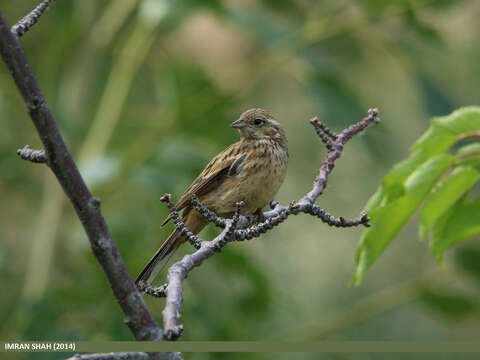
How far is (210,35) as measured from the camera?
11.3m

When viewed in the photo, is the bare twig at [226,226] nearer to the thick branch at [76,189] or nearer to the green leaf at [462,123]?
the thick branch at [76,189]

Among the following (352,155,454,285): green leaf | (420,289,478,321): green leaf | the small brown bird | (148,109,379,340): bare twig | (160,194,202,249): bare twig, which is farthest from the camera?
(420,289,478,321): green leaf

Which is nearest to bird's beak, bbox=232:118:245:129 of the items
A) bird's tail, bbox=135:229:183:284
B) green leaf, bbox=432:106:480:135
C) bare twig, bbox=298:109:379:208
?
bird's tail, bbox=135:229:183:284

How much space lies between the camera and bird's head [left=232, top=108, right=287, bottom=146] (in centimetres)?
472

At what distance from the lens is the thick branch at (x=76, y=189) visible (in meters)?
2.06

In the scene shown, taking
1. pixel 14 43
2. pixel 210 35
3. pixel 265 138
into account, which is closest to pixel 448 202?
pixel 265 138

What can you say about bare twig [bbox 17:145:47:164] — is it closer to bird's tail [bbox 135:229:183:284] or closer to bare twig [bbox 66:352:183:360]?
bare twig [bbox 66:352:183:360]

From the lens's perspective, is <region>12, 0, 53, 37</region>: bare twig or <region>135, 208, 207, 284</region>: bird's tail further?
<region>135, 208, 207, 284</region>: bird's tail

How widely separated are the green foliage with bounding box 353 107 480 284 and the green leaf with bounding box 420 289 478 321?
421 centimetres

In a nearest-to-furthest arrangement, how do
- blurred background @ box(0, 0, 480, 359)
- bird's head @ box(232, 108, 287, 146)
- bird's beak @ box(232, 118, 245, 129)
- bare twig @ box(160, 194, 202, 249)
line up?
bare twig @ box(160, 194, 202, 249), bird's beak @ box(232, 118, 245, 129), bird's head @ box(232, 108, 287, 146), blurred background @ box(0, 0, 480, 359)

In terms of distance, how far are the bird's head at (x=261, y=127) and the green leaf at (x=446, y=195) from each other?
5.10ft

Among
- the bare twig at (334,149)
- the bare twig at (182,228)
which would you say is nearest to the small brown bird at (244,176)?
the bare twig at (334,149)

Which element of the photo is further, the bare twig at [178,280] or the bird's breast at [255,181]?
the bird's breast at [255,181]

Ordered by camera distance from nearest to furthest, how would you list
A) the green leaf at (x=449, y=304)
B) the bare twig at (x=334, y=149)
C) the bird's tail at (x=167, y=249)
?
the bare twig at (x=334, y=149) < the bird's tail at (x=167, y=249) < the green leaf at (x=449, y=304)
